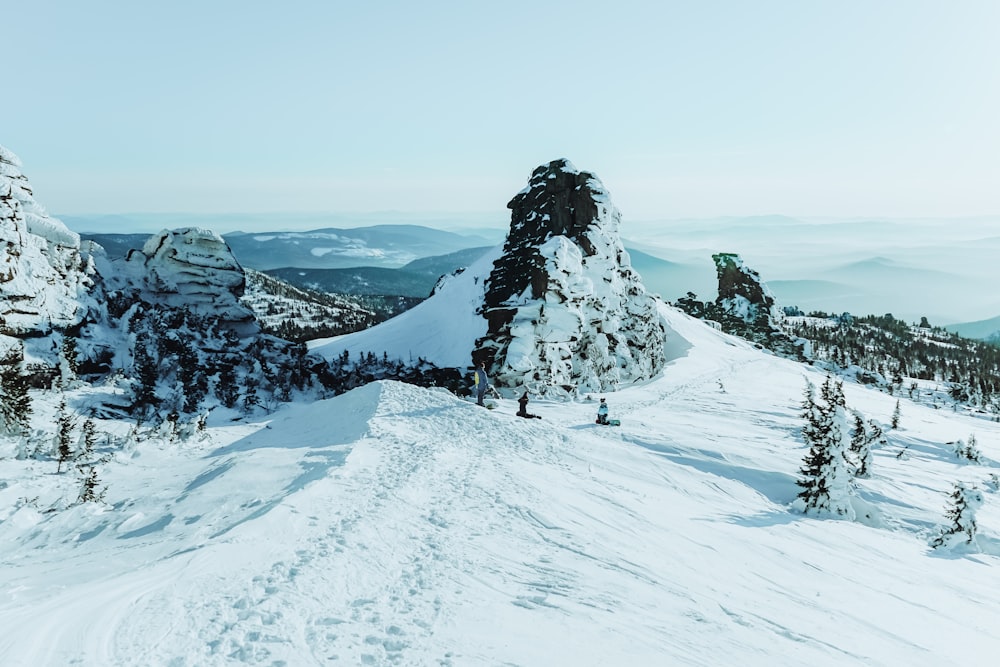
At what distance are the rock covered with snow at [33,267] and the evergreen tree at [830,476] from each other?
36198mm

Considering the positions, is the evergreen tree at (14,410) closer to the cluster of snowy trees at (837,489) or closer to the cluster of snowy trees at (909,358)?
the cluster of snowy trees at (837,489)

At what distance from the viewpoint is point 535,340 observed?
37312 millimetres

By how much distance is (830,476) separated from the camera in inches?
599

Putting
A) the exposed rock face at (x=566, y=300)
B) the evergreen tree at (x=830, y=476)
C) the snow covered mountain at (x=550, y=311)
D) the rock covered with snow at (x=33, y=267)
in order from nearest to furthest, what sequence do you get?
the evergreen tree at (x=830, y=476) < the rock covered with snow at (x=33, y=267) < the exposed rock face at (x=566, y=300) < the snow covered mountain at (x=550, y=311)

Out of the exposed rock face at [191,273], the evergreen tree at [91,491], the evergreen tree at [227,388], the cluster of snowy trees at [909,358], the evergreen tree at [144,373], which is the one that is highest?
the exposed rock face at [191,273]

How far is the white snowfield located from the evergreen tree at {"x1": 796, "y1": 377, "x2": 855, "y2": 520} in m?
0.81

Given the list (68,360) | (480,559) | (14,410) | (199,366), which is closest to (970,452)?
(480,559)

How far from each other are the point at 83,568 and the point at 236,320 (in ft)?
147

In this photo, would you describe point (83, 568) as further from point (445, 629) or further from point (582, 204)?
point (582, 204)

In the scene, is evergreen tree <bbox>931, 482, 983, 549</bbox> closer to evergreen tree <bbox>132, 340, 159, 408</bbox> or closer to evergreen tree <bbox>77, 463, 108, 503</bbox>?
evergreen tree <bbox>77, 463, 108, 503</bbox>

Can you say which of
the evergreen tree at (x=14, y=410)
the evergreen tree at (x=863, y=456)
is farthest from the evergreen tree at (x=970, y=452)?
the evergreen tree at (x=14, y=410)

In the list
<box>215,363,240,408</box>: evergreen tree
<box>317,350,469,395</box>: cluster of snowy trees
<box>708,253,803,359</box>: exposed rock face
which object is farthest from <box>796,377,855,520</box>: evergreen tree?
<box>708,253,803,359</box>: exposed rock face

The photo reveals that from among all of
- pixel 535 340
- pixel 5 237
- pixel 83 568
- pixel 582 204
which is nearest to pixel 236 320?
pixel 5 237

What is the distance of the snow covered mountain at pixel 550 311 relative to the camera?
123 feet
